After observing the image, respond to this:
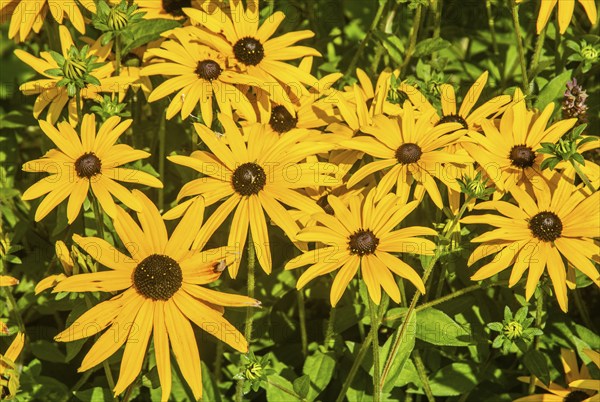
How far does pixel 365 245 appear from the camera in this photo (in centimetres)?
188

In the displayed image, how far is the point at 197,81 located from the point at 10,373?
0.90 meters

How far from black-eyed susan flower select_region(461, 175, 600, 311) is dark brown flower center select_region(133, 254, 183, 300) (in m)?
0.70

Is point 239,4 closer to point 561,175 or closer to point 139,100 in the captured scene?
point 139,100

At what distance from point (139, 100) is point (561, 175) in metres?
1.31

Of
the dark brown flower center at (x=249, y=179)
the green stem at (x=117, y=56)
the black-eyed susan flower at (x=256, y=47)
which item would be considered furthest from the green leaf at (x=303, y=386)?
the green stem at (x=117, y=56)

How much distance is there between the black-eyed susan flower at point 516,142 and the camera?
81.7 inches

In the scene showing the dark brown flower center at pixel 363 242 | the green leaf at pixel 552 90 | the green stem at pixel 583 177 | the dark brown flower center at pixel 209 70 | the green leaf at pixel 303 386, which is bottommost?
the green leaf at pixel 303 386

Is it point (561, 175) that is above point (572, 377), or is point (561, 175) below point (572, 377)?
above

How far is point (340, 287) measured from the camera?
1845 mm

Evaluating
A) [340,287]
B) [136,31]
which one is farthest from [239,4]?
[340,287]

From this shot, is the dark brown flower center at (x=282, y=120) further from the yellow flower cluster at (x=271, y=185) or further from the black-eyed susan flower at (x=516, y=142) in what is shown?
the black-eyed susan flower at (x=516, y=142)

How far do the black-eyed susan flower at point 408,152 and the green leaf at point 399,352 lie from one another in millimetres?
351

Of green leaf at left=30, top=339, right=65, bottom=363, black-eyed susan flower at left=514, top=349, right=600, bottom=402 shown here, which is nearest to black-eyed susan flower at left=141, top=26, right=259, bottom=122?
green leaf at left=30, top=339, right=65, bottom=363

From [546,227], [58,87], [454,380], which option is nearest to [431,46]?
[546,227]
